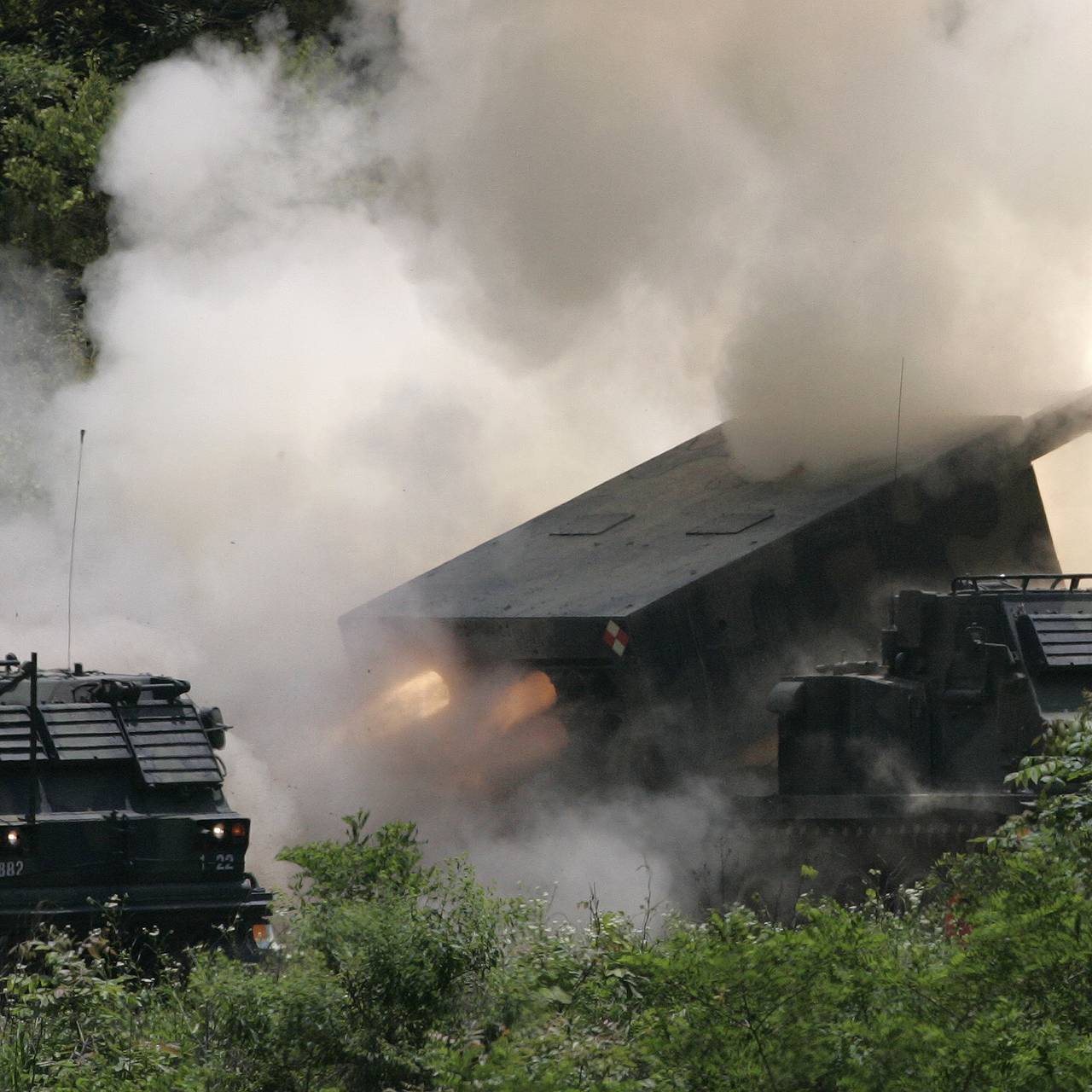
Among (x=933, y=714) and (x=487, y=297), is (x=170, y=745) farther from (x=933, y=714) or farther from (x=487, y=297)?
(x=487, y=297)

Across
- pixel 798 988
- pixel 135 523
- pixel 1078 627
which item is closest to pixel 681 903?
pixel 1078 627

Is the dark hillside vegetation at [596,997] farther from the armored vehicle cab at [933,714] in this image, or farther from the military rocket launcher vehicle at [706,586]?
the military rocket launcher vehicle at [706,586]

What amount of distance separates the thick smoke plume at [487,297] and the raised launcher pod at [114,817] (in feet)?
10.4

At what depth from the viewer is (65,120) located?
22734 mm

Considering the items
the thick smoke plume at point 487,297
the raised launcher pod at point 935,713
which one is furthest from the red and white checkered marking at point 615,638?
the thick smoke plume at point 487,297

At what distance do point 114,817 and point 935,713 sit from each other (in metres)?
4.41

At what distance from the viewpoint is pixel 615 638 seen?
11570 mm

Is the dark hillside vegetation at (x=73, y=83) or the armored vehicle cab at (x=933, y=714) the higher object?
the dark hillside vegetation at (x=73, y=83)

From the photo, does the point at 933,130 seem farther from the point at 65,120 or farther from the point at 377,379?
the point at 65,120

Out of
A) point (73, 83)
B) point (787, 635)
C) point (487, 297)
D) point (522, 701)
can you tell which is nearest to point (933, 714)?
point (787, 635)

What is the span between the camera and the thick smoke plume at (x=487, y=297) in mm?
14055

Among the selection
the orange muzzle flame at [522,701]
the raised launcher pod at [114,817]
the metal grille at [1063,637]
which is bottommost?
the raised launcher pod at [114,817]

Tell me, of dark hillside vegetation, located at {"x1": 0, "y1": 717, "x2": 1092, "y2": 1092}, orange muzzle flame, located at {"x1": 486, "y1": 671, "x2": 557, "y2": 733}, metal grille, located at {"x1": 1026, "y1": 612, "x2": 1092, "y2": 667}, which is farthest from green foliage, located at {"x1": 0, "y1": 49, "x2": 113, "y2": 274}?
dark hillside vegetation, located at {"x1": 0, "y1": 717, "x2": 1092, "y2": 1092}

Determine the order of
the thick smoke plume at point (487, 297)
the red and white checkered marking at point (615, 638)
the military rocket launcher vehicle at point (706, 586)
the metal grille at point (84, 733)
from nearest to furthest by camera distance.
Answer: the metal grille at point (84, 733), the red and white checkered marking at point (615, 638), the military rocket launcher vehicle at point (706, 586), the thick smoke plume at point (487, 297)
